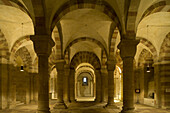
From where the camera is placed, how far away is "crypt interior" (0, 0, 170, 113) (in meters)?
6.64

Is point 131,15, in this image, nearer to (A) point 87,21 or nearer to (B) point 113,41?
(A) point 87,21

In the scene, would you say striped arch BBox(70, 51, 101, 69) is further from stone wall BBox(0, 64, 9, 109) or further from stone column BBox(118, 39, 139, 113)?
stone column BBox(118, 39, 139, 113)

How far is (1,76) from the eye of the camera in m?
11.6

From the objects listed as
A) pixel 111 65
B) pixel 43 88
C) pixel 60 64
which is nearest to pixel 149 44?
pixel 111 65

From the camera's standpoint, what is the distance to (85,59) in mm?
19016

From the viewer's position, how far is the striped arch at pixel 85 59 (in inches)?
727

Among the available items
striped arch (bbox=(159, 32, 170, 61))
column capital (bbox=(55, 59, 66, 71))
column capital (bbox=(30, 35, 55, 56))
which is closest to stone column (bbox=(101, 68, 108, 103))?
striped arch (bbox=(159, 32, 170, 61))

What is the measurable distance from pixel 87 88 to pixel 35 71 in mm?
19777

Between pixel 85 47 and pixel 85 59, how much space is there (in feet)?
4.95

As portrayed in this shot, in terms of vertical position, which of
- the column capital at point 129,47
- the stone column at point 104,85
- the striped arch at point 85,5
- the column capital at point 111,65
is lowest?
the stone column at point 104,85

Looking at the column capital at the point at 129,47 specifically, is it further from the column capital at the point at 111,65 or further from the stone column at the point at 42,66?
the column capital at the point at 111,65

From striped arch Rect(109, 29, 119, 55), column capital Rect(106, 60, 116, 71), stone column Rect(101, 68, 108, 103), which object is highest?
striped arch Rect(109, 29, 119, 55)

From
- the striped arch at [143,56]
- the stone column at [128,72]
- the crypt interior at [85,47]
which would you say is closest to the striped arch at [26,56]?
the crypt interior at [85,47]

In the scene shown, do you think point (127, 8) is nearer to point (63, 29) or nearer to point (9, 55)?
point (63, 29)
